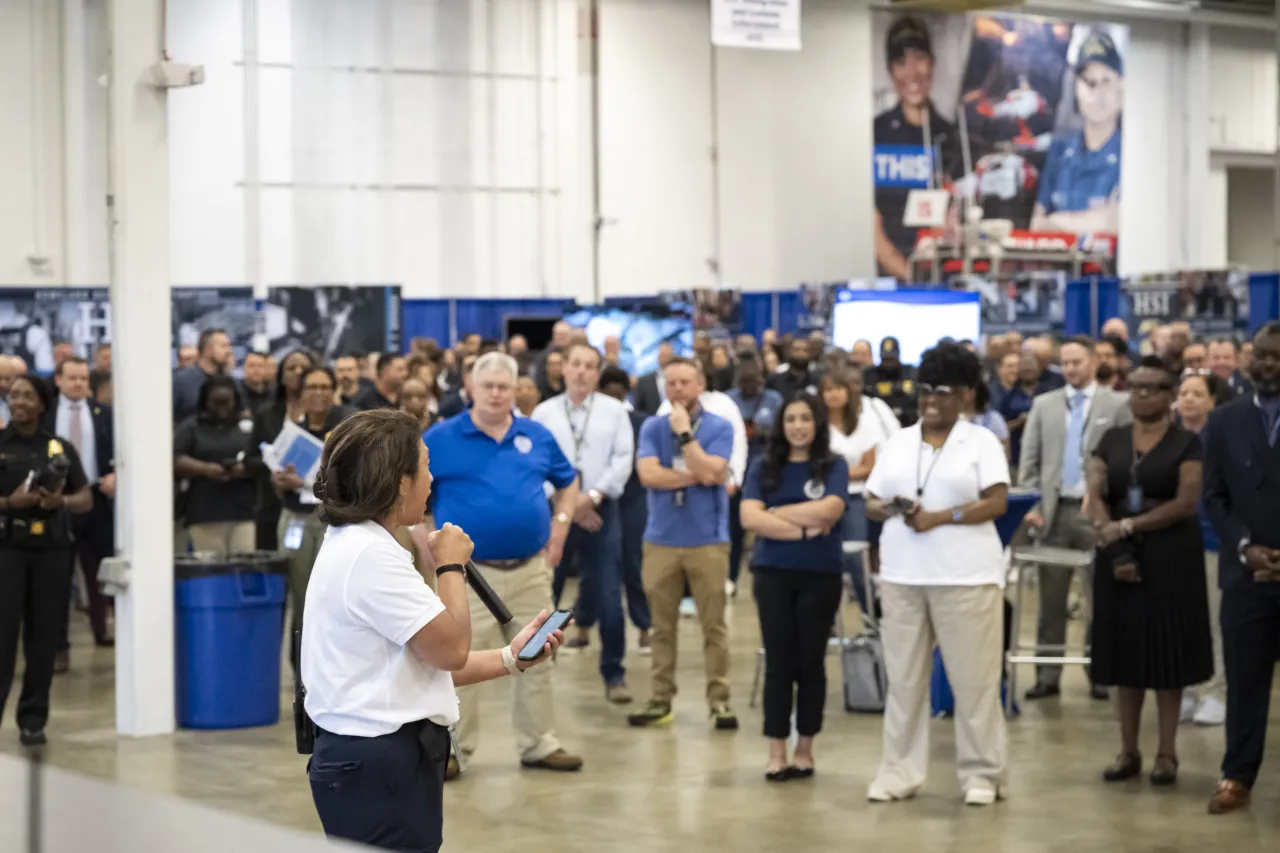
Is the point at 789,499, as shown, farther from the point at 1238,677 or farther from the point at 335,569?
the point at 335,569

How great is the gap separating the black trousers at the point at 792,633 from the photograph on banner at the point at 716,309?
40.8 ft

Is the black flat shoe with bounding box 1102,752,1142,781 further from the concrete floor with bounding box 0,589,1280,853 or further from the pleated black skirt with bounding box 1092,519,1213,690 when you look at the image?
the pleated black skirt with bounding box 1092,519,1213,690

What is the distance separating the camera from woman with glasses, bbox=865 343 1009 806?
6.24 metres

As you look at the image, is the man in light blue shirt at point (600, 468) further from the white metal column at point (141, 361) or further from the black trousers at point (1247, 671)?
the black trousers at point (1247, 671)

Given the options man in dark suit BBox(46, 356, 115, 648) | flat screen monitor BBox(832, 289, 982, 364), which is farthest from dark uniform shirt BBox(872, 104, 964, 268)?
man in dark suit BBox(46, 356, 115, 648)

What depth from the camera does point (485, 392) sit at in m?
6.61

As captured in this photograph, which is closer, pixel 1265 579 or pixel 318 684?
pixel 318 684

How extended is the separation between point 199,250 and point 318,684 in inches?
665

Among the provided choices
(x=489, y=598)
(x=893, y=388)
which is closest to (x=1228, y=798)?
(x=489, y=598)

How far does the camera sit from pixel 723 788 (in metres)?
6.73

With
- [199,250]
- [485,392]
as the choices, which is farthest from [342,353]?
[485,392]

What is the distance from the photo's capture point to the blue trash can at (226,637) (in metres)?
7.80

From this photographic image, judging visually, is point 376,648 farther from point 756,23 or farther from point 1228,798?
point 756,23

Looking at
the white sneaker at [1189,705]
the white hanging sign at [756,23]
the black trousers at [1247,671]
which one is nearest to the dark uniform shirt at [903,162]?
the white hanging sign at [756,23]
